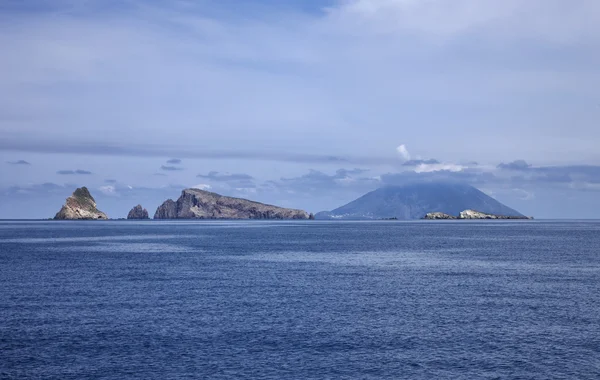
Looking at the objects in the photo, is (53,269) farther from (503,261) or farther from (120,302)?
(503,261)

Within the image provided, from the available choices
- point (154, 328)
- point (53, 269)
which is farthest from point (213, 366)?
point (53, 269)

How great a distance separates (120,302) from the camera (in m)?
60.0

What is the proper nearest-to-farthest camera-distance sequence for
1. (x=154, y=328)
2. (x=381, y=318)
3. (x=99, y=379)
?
(x=99, y=379), (x=154, y=328), (x=381, y=318)

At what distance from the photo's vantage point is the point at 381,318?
5169 centimetres

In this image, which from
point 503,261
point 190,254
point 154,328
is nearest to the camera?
point 154,328

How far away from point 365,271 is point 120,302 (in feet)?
134

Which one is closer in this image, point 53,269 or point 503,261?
point 53,269

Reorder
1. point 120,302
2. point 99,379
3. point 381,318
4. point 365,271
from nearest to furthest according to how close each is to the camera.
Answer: point 99,379, point 381,318, point 120,302, point 365,271

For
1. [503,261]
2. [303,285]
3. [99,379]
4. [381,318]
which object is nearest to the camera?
[99,379]

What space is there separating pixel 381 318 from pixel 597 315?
20.7m

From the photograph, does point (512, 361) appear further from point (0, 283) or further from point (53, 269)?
point (53, 269)

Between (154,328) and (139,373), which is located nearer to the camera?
(139,373)

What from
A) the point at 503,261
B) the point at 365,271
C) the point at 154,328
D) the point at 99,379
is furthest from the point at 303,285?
the point at 503,261

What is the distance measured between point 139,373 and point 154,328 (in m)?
11.8
